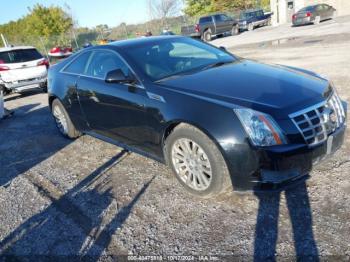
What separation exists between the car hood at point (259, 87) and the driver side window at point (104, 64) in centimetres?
76

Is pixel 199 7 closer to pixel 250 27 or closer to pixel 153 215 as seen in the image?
pixel 250 27

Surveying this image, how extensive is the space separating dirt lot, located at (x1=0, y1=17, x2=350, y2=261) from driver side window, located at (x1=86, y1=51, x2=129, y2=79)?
3.94ft

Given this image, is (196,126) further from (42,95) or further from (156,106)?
(42,95)

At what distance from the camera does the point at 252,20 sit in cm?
3194

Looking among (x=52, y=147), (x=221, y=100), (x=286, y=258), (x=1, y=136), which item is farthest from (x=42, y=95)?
(x=286, y=258)

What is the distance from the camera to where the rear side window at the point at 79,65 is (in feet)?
16.6

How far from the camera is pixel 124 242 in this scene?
308cm

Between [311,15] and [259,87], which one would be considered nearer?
[259,87]

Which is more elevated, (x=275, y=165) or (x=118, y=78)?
(x=118, y=78)

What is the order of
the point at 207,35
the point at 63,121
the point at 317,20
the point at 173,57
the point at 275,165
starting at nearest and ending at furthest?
1. the point at 275,165
2. the point at 173,57
3. the point at 63,121
4. the point at 317,20
5. the point at 207,35

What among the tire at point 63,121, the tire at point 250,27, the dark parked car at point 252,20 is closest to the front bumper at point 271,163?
the tire at point 63,121

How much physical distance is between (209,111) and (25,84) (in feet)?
30.7

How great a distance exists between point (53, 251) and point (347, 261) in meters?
2.36

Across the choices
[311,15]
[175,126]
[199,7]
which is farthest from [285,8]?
[175,126]
